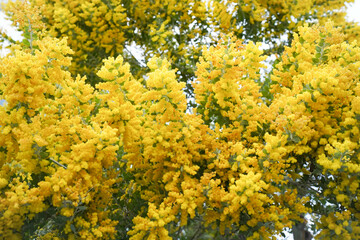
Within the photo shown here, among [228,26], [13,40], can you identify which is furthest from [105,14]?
[228,26]

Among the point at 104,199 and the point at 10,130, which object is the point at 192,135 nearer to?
the point at 104,199

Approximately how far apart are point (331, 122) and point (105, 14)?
4.99m

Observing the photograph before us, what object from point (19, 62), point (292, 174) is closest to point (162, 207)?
point (292, 174)

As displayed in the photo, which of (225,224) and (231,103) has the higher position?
(231,103)

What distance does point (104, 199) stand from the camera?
3.66m

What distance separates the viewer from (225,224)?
145 inches

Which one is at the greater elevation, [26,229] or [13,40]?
[13,40]

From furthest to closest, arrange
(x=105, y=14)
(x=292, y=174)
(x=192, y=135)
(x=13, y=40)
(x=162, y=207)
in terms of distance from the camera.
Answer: (x=105, y=14)
(x=13, y=40)
(x=292, y=174)
(x=192, y=135)
(x=162, y=207)

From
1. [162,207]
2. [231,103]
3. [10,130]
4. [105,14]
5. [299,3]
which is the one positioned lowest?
[162,207]

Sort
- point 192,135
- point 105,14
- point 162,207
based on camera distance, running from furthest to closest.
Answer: point 105,14
point 192,135
point 162,207

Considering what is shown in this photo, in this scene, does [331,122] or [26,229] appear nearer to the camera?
[26,229]

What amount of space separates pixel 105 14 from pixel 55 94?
12.8ft

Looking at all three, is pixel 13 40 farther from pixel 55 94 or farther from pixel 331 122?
pixel 331 122

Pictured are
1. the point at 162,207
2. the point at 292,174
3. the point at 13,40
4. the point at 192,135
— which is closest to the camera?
the point at 162,207
